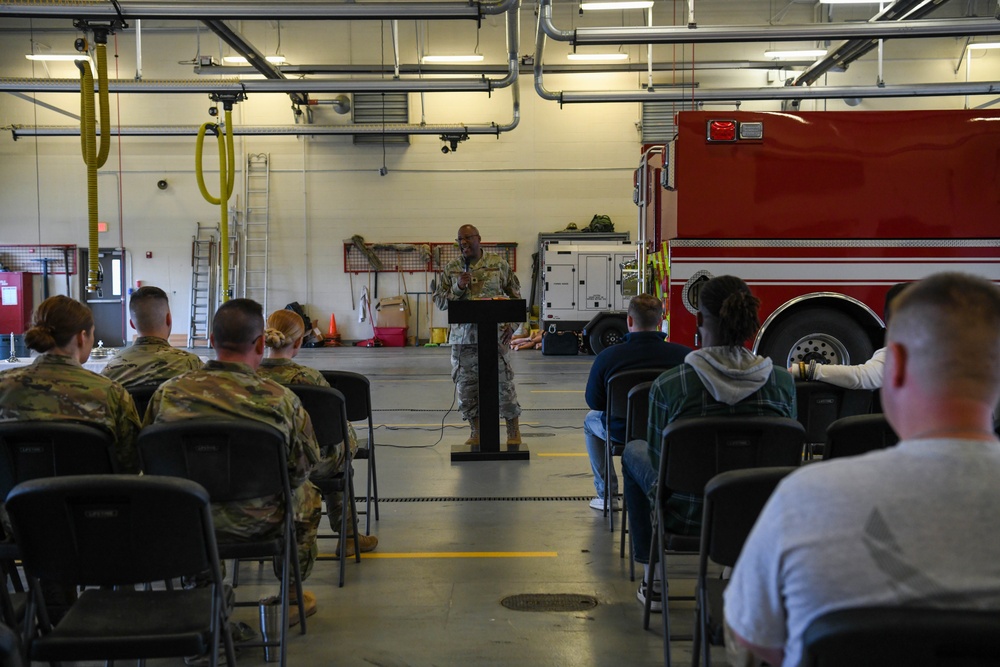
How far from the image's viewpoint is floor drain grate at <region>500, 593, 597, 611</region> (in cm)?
383

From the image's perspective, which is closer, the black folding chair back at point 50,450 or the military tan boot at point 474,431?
the black folding chair back at point 50,450

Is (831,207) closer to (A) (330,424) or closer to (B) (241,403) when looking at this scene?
(A) (330,424)

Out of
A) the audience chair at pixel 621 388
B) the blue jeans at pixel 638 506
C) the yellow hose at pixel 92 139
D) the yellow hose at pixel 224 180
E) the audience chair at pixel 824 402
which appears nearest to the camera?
the blue jeans at pixel 638 506

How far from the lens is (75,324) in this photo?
10.7 feet

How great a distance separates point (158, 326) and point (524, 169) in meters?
14.5

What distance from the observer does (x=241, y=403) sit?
3.14 m

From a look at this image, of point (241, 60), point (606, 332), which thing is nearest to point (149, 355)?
point (606, 332)

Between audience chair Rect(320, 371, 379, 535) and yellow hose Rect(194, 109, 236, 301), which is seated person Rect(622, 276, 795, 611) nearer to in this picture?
audience chair Rect(320, 371, 379, 535)

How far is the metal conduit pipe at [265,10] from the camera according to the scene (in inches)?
290

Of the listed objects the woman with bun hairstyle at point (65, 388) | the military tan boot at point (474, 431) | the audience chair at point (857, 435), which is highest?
the woman with bun hairstyle at point (65, 388)

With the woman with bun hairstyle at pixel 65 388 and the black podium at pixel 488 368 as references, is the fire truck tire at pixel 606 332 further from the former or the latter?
the woman with bun hairstyle at pixel 65 388

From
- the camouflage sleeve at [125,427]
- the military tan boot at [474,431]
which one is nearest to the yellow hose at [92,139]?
the camouflage sleeve at [125,427]

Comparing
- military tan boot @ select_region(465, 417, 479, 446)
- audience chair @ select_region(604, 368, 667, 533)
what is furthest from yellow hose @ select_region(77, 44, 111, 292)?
audience chair @ select_region(604, 368, 667, 533)

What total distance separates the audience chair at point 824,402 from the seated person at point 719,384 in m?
1.16
